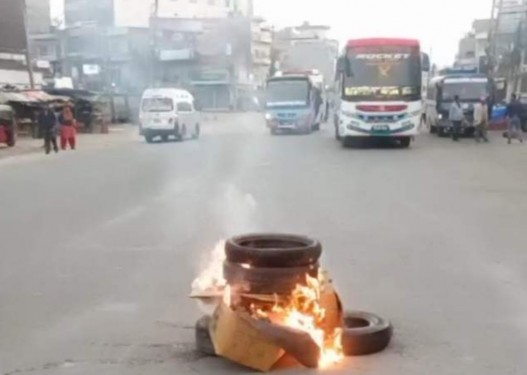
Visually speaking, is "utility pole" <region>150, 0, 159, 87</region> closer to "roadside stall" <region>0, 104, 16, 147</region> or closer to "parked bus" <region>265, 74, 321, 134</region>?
"roadside stall" <region>0, 104, 16, 147</region>

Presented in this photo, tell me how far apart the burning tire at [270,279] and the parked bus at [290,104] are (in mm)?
30965

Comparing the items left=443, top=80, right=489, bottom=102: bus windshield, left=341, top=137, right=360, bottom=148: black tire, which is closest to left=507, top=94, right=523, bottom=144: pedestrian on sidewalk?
left=443, top=80, right=489, bottom=102: bus windshield

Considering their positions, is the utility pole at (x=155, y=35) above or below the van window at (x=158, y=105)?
above

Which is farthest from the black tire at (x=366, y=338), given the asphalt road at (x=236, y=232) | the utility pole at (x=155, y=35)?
the utility pole at (x=155, y=35)

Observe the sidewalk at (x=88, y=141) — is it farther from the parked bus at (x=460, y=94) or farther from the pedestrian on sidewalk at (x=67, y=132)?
the parked bus at (x=460, y=94)

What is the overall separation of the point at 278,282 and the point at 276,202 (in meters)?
7.89

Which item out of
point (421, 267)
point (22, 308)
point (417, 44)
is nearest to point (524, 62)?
point (417, 44)

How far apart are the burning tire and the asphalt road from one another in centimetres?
51

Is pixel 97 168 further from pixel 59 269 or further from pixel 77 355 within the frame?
pixel 77 355

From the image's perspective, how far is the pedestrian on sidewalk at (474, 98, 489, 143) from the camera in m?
29.2

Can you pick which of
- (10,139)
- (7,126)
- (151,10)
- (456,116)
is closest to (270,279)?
(151,10)

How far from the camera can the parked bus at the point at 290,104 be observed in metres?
36.2

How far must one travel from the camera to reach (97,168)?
67.5ft

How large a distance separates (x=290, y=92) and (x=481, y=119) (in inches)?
402
